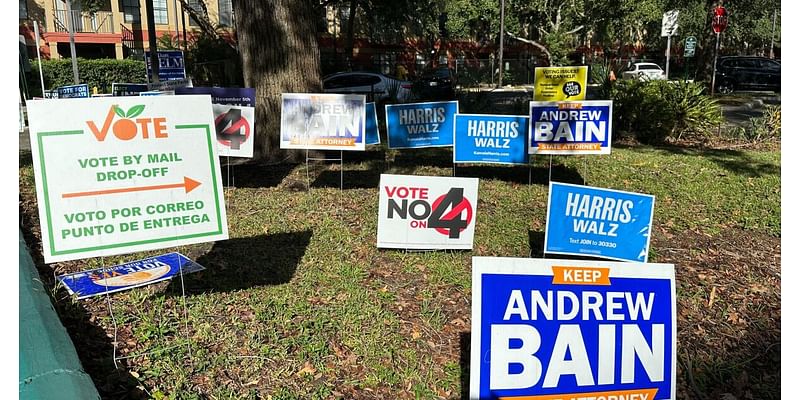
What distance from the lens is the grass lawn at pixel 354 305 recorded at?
375 cm

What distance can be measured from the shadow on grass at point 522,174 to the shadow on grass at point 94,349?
626 centimetres

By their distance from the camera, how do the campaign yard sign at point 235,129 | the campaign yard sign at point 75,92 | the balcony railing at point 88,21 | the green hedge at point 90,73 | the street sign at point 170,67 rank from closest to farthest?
1. the campaign yard sign at point 235,129
2. the campaign yard sign at point 75,92
3. the street sign at point 170,67
4. the green hedge at point 90,73
5. the balcony railing at point 88,21

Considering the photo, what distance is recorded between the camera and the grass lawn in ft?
12.3

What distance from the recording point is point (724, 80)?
26.2 metres

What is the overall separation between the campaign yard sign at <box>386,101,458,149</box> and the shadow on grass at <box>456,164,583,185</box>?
→ 93cm

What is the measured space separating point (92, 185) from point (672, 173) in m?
8.52

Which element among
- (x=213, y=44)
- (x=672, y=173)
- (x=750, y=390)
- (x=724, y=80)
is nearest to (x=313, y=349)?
(x=750, y=390)

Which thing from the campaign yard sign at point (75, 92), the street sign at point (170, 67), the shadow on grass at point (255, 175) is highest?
the street sign at point (170, 67)

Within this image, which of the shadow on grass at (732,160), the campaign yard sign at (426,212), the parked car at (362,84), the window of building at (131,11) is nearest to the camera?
the campaign yard sign at (426,212)

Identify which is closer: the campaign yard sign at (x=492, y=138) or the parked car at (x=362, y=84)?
the campaign yard sign at (x=492, y=138)

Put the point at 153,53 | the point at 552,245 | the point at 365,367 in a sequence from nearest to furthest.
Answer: the point at 365,367 → the point at 552,245 → the point at 153,53

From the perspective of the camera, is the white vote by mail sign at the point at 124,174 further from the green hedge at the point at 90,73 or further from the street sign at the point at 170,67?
the green hedge at the point at 90,73

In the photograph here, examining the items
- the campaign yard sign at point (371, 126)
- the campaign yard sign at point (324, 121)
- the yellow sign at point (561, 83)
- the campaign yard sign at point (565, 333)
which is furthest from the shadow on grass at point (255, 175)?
the campaign yard sign at point (565, 333)
